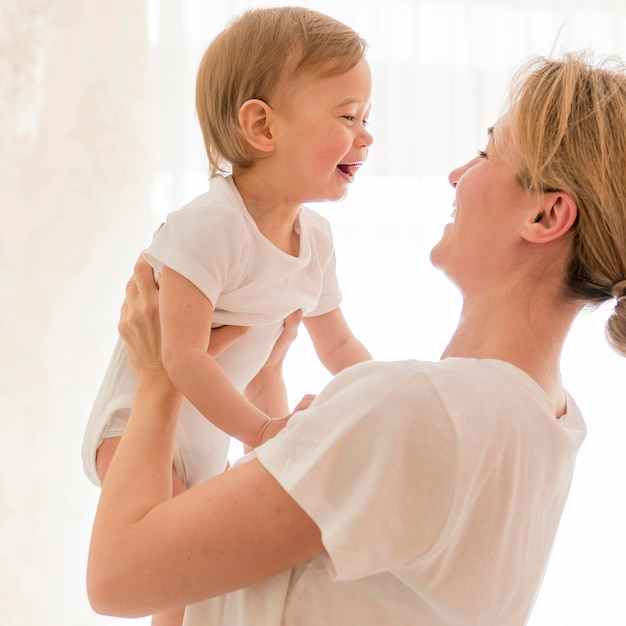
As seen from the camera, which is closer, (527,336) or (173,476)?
(527,336)

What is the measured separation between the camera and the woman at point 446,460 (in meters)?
0.78

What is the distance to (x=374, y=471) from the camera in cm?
77

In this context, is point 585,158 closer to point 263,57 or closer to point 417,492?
point 417,492

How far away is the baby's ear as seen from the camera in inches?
49.1

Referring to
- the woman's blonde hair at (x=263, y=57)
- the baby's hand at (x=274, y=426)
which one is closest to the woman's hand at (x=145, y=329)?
the baby's hand at (x=274, y=426)

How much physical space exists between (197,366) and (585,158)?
573 mm

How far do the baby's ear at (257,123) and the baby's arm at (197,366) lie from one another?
27 cm

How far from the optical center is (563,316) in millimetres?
978

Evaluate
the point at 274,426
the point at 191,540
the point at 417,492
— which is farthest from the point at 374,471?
the point at 274,426

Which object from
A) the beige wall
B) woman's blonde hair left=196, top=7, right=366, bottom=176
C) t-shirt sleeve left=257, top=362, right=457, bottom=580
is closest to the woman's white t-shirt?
t-shirt sleeve left=257, top=362, right=457, bottom=580

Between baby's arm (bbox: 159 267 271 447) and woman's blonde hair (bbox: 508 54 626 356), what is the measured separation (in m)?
0.47

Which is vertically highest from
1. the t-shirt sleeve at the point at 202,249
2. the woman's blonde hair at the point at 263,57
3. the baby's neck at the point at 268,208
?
the woman's blonde hair at the point at 263,57

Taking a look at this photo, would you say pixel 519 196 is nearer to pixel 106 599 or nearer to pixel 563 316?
pixel 563 316

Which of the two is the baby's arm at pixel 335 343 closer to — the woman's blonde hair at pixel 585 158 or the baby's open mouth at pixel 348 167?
the baby's open mouth at pixel 348 167
